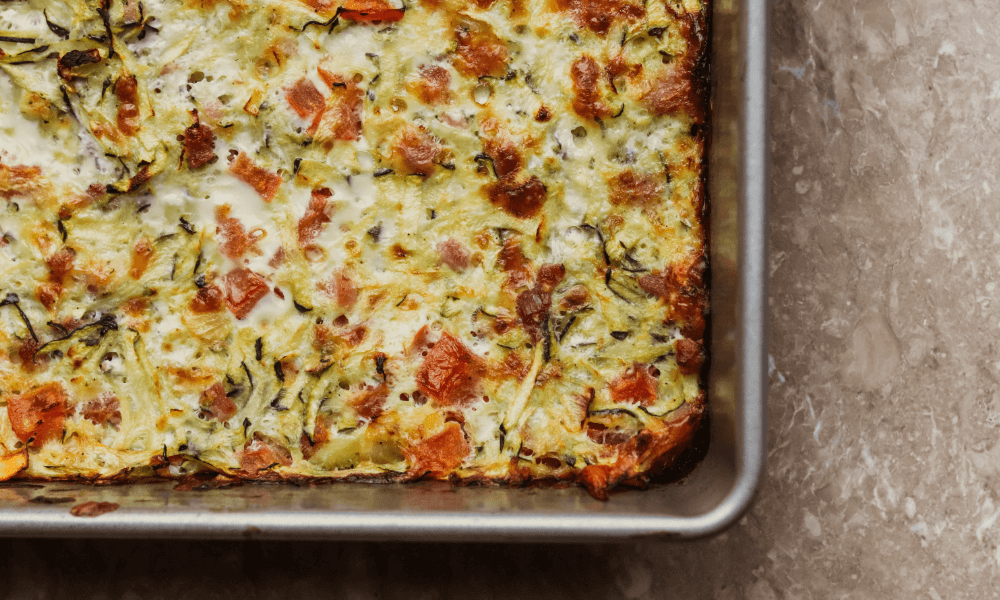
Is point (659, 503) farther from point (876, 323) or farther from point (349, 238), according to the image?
point (349, 238)

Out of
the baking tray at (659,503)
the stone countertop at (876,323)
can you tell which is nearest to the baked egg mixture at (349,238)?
the baking tray at (659,503)

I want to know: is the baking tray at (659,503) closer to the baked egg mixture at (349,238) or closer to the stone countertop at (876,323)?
the baked egg mixture at (349,238)

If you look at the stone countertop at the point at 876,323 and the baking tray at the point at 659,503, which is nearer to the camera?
the baking tray at the point at 659,503

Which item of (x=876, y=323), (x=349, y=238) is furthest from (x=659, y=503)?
(x=349, y=238)

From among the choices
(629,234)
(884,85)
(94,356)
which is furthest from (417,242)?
(884,85)

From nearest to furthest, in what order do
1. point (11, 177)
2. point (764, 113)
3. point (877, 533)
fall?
point (764, 113) < point (11, 177) < point (877, 533)

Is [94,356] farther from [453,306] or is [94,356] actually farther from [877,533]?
[877,533]
